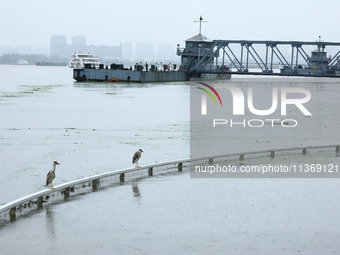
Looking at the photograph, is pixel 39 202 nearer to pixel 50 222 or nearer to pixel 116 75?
pixel 50 222

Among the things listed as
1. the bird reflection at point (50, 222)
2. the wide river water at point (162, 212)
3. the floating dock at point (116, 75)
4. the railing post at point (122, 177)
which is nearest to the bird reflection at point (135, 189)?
the wide river water at point (162, 212)

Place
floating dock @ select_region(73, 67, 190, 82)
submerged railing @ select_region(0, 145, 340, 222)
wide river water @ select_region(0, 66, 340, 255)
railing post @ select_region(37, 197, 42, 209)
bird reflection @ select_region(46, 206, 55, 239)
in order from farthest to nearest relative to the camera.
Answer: floating dock @ select_region(73, 67, 190, 82) → railing post @ select_region(37, 197, 42, 209) → submerged railing @ select_region(0, 145, 340, 222) → bird reflection @ select_region(46, 206, 55, 239) → wide river water @ select_region(0, 66, 340, 255)

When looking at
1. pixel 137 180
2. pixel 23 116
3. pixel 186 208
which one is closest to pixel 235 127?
pixel 23 116

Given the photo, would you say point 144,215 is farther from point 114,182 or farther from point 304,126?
point 304,126

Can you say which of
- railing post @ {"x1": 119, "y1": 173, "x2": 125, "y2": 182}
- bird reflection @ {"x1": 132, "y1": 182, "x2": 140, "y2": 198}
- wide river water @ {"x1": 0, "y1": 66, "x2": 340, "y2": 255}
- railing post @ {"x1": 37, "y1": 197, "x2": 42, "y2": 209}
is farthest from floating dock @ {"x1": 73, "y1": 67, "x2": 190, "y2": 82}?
railing post @ {"x1": 37, "y1": 197, "x2": 42, "y2": 209}

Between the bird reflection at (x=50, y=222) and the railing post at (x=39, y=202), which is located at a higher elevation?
the railing post at (x=39, y=202)

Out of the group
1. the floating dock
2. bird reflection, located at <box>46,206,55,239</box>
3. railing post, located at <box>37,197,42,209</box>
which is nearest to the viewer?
bird reflection, located at <box>46,206,55,239</box>

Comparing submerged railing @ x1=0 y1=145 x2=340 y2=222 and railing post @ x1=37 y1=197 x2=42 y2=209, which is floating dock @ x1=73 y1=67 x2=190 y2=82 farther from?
railing post @ x1=37 y1=197 x2=42 y2=209

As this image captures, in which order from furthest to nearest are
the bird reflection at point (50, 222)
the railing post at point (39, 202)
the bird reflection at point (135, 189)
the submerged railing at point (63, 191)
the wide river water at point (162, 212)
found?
the bird reflection at point (135, 189)
the railing post at point (39, 202)
the submerged railing at point (63, 191)
the bird reflection at point (50, 222)
the wide river water at point (162, 212)

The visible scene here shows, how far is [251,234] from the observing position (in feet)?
57.3

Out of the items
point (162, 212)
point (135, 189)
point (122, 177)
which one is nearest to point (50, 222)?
point (162, 212)

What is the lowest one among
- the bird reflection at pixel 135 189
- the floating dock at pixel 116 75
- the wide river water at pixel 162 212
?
the wide river water at pixel 162 212

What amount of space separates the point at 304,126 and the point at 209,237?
35.6 metres

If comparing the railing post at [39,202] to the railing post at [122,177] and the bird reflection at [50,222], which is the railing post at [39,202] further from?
the railing post at [122,177]
